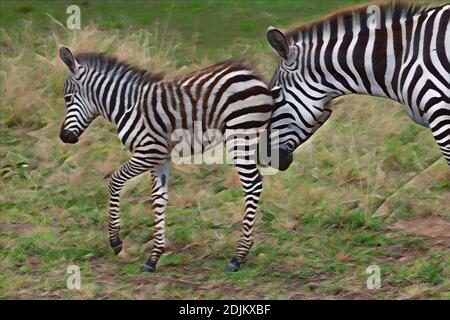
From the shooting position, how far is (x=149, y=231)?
29.9ft

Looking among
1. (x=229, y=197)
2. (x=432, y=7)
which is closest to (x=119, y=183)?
(x=229, y=197)

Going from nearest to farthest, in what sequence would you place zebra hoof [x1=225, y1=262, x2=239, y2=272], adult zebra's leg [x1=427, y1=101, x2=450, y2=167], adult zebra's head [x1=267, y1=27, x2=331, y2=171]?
adult zebra's leg [x1=427, y1=101, x2=450, y2=167] < adult zebra's head [x1=267, y1=27, x2=331, y2=171] < zebra hoof [x1=225, y1=262, x2=239, y2=272]

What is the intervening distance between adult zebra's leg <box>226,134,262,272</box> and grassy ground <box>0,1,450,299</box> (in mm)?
170

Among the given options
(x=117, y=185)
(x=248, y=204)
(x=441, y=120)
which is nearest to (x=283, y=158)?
(x=248, y=204)

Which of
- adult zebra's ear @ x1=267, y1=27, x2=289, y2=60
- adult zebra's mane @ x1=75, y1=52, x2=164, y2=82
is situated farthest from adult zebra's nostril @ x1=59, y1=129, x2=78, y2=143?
adult zebra's ear @ x1=267, y1=27, x2=289, y2=60

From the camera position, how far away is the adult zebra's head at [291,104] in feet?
25.6

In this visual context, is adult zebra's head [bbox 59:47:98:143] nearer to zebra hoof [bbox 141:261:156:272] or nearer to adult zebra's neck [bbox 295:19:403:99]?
zebra hoof [bbox 141:261:156:272]

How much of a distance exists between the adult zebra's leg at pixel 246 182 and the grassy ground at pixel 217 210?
0.56 feet

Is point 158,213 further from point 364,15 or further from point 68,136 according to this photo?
point 364,15

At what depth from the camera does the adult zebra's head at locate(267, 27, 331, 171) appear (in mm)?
7801

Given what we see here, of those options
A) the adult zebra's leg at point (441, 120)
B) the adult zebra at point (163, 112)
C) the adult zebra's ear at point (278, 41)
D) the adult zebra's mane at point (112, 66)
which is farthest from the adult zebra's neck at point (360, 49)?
the adult zebra's mane at point (112, 66)

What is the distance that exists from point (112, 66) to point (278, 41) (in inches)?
58.6

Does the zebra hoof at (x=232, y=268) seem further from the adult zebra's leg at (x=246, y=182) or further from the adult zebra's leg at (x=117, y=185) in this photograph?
the adult zebra's leg at (x=117, y=185)

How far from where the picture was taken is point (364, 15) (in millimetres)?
7836
